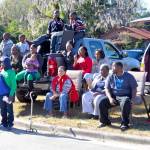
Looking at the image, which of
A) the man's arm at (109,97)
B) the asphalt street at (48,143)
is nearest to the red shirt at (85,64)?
the man's arm at (109,97)

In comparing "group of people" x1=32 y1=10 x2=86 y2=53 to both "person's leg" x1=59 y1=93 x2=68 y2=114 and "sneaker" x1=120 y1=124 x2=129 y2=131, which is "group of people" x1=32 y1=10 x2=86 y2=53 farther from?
"sneaker" x1=120 y1=124 x2=129 y2=131

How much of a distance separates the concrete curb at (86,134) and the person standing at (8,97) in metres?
0.43

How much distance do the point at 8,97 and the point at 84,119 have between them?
1.85 metres

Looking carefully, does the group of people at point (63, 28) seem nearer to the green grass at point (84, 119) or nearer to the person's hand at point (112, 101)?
the green grass at point (84, 119)

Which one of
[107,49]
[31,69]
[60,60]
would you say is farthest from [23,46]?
[107,49]

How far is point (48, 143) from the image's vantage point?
10312 mm

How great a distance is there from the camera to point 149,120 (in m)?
11.6

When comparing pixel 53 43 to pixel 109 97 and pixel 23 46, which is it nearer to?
pixel 23 46

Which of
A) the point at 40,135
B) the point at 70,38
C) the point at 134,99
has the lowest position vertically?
the point at 40,135

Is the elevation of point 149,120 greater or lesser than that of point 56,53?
lesser

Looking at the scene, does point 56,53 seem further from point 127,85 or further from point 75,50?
point 127,85

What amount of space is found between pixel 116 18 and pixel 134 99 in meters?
28.9

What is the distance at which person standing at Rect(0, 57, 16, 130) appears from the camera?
39.2 feet

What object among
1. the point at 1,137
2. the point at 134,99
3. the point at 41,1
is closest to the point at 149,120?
the point at 134,99
